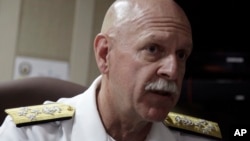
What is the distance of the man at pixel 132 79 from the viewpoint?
0.76m

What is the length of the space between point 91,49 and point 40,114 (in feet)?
3.22

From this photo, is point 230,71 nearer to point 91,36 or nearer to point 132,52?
point 91,36

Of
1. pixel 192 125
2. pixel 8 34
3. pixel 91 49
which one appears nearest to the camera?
pixel 192 125

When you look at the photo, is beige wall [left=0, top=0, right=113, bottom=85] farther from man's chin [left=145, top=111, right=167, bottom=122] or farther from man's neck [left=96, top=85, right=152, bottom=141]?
man's chin [left=145, top=111, right=167, bottom=122]

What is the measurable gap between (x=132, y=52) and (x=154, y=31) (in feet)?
0.21

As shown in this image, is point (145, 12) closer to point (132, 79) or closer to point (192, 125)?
point (132, 79)

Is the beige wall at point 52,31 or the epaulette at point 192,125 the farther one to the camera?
the beige wall at point 52,31

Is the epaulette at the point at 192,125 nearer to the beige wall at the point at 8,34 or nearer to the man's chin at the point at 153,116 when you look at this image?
the man's chin at the point at 153,116

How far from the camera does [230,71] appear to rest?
1871mm

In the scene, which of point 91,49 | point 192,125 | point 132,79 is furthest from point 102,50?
point 91,49

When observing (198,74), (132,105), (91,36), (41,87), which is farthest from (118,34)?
(198,74)

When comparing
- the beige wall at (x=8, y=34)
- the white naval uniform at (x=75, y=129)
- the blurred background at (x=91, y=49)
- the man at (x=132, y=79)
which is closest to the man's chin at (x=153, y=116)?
the man at (x=132, y=79)

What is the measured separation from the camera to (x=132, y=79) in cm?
77

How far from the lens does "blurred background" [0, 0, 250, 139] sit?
1716mm
